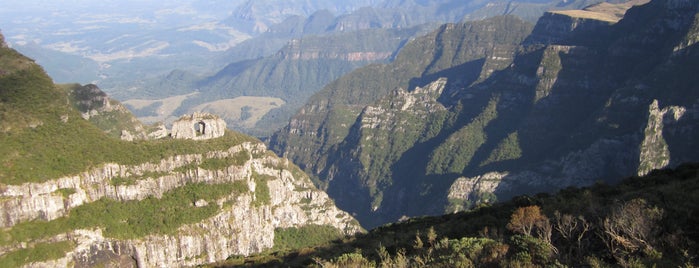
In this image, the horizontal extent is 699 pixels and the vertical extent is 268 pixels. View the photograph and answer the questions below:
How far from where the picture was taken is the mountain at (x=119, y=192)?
109562 mm

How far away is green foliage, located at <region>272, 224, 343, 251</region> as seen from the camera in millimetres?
158050

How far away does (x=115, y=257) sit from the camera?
390 feet

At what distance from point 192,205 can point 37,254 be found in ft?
119

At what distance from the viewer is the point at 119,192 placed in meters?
125

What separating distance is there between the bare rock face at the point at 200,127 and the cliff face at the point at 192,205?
1005 centimetres

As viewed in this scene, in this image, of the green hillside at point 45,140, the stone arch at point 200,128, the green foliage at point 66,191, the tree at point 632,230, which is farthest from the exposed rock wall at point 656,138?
the green foliage at point 66,191

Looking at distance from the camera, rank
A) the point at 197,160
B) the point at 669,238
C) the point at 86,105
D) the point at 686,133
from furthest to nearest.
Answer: the point at 86,105 < the point at 686,133 < the point at 197,160 < the point at 669,238

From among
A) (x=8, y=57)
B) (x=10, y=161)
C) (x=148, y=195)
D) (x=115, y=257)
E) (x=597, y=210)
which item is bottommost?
(x=115, y=257)

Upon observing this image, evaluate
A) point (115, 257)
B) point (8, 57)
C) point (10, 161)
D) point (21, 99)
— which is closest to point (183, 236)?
point (115, 257)

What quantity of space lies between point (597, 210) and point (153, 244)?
332 feet

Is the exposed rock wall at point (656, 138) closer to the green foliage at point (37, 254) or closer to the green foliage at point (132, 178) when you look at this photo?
the green foliage at point (132, 178)

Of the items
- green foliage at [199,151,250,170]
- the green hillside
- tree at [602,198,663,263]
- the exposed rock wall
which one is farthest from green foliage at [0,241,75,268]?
the exposed rock wall

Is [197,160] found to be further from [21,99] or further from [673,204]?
[673,204]

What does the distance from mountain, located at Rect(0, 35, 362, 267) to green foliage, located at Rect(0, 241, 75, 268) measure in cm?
17
